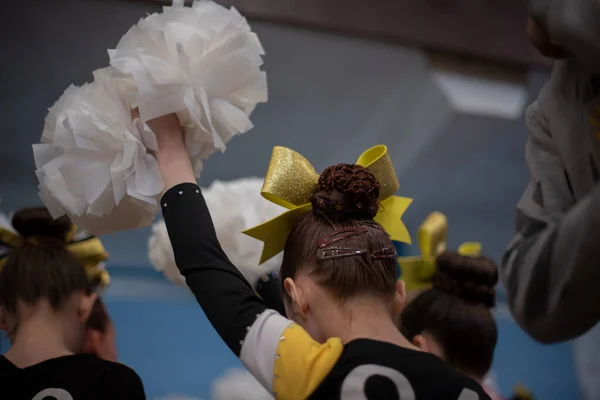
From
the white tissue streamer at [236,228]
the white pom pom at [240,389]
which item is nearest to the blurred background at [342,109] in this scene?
the white tissue streamer at [236,228]

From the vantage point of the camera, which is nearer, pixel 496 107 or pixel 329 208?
pixel 329 208

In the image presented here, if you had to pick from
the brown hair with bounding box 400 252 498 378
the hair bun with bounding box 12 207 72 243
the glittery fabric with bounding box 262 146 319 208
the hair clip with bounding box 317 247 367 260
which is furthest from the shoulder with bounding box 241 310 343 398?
the hair bun with bounding box 12 207 72 243

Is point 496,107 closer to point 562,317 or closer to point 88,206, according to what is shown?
point 562,317

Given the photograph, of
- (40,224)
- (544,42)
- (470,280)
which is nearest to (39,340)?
(40,224)

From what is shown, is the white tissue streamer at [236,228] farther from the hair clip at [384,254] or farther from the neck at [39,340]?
the hair clip at [384,254]

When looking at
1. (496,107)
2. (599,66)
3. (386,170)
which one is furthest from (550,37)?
(496,107)

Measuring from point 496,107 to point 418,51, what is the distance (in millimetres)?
473

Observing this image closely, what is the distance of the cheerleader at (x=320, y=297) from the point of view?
0.77 meters

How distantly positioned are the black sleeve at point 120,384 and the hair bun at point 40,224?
0.38 metres

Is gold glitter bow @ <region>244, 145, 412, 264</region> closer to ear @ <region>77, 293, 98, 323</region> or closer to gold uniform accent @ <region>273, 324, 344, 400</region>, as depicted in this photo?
gold uniform accent @ <region>273, 324, 344, 400</region>

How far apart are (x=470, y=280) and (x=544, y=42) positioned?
0.63 meters

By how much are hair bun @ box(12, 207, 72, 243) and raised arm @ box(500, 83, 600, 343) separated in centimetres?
89

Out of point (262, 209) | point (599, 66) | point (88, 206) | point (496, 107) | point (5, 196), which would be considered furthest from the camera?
point (5, 196)

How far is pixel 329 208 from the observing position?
3.00 ft
